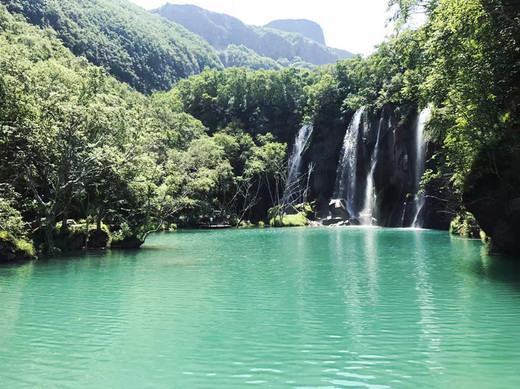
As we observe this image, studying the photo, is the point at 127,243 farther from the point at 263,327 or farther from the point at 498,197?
the point at 498,197

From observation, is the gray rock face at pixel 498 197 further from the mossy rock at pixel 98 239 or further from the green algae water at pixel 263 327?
the mossy rock at pixel 98 239

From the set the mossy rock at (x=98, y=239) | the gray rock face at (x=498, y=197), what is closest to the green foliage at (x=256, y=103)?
the mossy rock at (x=98, y=239)

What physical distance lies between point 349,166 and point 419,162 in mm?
11218

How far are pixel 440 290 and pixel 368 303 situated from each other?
269cm

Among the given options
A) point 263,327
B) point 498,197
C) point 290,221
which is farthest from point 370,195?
point 263,327

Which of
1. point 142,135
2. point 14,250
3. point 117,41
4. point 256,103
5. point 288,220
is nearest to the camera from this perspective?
point 14,250

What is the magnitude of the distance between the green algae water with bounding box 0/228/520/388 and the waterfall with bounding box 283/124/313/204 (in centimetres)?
4111

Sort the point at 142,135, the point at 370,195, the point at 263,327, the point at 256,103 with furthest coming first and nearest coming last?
the point at 256,103, the point at 370,195, the point at 142,135, the point at 263,327

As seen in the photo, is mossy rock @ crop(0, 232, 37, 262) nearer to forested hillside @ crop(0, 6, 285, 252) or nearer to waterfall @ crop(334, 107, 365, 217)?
forested hillside @ crop(0, 6, 285, 252)

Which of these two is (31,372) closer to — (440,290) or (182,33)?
(440,290)

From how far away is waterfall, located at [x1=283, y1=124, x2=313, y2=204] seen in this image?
189 feet

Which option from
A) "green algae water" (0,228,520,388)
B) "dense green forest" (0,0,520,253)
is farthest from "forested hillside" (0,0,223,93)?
"green algae water" (0,228,520,388)

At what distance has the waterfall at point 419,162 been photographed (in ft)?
137

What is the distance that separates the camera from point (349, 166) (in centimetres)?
5266
